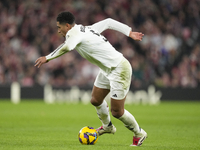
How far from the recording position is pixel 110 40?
64.1 ft

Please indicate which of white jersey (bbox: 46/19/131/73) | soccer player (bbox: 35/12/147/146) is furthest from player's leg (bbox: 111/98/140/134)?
white jersey (bbox: 46/19/131/73)

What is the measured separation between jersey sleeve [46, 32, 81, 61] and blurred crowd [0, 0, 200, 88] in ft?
42.0

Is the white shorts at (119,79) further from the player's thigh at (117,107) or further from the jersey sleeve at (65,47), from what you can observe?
the jersey sleeve at (65,47)

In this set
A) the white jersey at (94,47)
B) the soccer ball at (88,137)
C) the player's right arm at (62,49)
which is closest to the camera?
the player's right arm at (62,49)

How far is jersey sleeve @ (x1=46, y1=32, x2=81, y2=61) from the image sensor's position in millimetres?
5707

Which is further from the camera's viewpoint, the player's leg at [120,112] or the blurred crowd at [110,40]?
the blurred crowd at [110,40]

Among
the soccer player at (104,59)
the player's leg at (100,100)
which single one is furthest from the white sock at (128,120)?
the player's leg at (100,100)

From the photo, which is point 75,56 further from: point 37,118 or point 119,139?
point 119,139

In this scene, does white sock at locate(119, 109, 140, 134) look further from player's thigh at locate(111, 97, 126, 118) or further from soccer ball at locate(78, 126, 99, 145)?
soccer ball at locate(78, 126, 99, 145)

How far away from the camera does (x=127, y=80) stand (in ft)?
20.9

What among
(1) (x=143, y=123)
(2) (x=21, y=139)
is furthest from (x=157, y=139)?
(1) (x=143, y=123)

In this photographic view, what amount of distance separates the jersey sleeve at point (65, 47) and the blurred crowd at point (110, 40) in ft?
42.0

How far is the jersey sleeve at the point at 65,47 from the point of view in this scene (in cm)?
571

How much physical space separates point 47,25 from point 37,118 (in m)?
9.32
